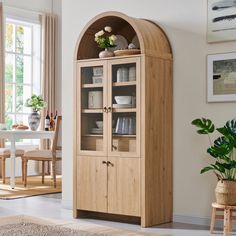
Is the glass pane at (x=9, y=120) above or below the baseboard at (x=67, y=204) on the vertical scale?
above

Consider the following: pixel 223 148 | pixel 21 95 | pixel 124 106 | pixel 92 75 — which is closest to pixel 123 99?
pixel 124 106

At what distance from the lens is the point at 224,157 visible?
4.61 meters

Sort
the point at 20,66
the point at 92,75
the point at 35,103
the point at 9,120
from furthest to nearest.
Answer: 1. the point at 20,66
2. the point at 9,120
3. the point at 35,103
4. the point at 92,75

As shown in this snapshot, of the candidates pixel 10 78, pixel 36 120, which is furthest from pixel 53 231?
pixel 10 78

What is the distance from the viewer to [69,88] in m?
6.00

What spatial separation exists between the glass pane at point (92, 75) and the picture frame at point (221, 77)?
1.02m

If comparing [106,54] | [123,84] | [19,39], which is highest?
[19,39]

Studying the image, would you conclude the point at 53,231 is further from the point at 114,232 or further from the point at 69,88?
the point at 69,88

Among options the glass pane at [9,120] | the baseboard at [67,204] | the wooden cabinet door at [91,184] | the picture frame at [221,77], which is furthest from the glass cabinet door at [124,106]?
the glass pane at [9,120]

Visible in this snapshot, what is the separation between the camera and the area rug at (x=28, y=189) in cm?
696

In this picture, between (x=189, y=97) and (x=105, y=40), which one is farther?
(x=105, y=40)

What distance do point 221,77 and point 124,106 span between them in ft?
2.93

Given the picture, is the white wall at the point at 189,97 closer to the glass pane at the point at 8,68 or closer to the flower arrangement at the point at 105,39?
the flower arrangement at the point at 105,39

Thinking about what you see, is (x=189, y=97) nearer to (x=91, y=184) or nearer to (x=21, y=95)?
(x=91, y=184)
